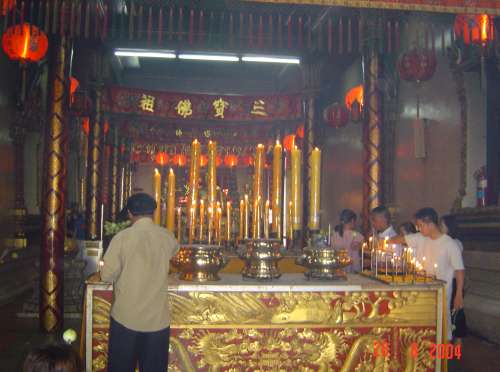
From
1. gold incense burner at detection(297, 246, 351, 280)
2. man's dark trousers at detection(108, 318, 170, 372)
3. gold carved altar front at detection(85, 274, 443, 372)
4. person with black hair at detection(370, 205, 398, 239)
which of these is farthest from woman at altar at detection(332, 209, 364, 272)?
man's dark trousers at detection(108, 318, 170, 372)

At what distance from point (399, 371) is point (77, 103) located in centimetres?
696

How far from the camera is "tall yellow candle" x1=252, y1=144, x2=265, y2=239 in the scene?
271 centimetres

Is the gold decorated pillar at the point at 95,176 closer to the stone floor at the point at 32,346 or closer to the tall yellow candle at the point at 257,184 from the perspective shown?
the stone floor at the point at 32,346

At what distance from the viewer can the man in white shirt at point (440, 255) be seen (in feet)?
11.1

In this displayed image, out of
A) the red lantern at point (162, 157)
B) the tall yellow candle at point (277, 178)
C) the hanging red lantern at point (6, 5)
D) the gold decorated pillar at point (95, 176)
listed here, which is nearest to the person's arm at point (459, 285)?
the tall yellow candle at point (277, 178)

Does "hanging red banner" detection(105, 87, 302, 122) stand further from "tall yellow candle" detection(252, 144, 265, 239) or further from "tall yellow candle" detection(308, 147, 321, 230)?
"tall yellow candle" detection(308, 147, 321, 230)

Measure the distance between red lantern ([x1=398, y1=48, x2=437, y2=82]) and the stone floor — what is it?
8.22ft

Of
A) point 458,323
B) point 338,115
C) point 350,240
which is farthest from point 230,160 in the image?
point 458,323

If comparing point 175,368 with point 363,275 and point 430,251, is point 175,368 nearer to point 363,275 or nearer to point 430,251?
point 363,275

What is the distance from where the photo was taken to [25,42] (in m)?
4.91

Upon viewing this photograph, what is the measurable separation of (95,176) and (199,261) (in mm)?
6177

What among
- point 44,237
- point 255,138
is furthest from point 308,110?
point 44,237

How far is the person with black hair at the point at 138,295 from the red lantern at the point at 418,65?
3583 millimetres

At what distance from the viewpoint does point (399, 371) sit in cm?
290
